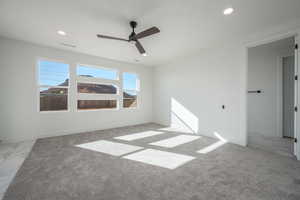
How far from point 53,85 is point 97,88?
1307 mm

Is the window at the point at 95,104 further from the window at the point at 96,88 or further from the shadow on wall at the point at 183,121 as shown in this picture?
the shadow on wall at the point at 183,121

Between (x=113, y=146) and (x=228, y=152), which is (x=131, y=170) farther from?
(x=228, y=152)

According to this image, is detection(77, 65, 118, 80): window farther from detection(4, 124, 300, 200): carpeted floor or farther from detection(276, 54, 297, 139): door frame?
detection(276, 54, 297, 139): door frame

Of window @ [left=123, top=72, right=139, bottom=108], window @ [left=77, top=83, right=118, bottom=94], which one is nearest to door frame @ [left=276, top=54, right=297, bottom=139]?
window @ [left=123, top=72, right=139, bottom=108]

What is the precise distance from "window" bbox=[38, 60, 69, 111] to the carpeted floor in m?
1.64

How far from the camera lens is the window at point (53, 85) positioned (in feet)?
12.3

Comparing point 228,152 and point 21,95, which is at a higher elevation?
point 21,95

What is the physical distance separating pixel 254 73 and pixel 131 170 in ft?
16.0

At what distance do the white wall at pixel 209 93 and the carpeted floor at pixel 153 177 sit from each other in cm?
96

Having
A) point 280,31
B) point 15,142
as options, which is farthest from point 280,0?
point 15,142

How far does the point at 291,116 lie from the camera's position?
370 cm

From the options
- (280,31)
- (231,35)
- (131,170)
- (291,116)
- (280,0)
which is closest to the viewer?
(280,0)

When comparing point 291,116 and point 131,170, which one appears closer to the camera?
point 131,170

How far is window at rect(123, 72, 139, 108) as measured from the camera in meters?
5.37
